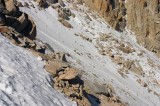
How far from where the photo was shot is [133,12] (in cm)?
4581

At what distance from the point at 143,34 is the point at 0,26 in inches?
1193

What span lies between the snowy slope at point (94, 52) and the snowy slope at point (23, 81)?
6924 millimetres

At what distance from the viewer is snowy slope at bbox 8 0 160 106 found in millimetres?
25156

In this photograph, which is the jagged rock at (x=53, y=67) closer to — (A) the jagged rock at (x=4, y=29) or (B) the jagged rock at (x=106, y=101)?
(A) the jagged rock at (x=4, y=29)

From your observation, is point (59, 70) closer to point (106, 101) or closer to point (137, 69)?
point (106, 101)

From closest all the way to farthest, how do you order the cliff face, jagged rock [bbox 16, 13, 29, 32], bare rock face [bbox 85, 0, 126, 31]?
1. jagged rock [bbox 16, 13, 29, 32]
2. bare rock face [bbox 85, 0, 126, 31]
3. the cliff face

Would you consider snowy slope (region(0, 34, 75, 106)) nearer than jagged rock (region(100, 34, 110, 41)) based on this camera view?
Yes

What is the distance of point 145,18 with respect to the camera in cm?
4616

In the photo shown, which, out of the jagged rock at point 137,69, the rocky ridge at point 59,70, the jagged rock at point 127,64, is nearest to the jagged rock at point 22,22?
the rocky ridge at point 59,70

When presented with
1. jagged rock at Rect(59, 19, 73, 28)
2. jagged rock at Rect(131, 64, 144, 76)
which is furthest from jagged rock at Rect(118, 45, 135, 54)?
jagged rock at Rect(59, 19, 73, 28)

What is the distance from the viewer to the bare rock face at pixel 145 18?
4509cm

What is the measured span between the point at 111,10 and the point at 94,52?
12860 millimetres

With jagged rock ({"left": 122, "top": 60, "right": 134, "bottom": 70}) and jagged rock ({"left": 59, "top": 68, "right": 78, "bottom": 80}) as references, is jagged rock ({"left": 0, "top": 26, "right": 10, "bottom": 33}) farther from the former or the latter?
jagged rock ({"left": 122, "top": 60, "right": 134, "bottom": 70})

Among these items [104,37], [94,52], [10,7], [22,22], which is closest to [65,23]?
[94,52]
